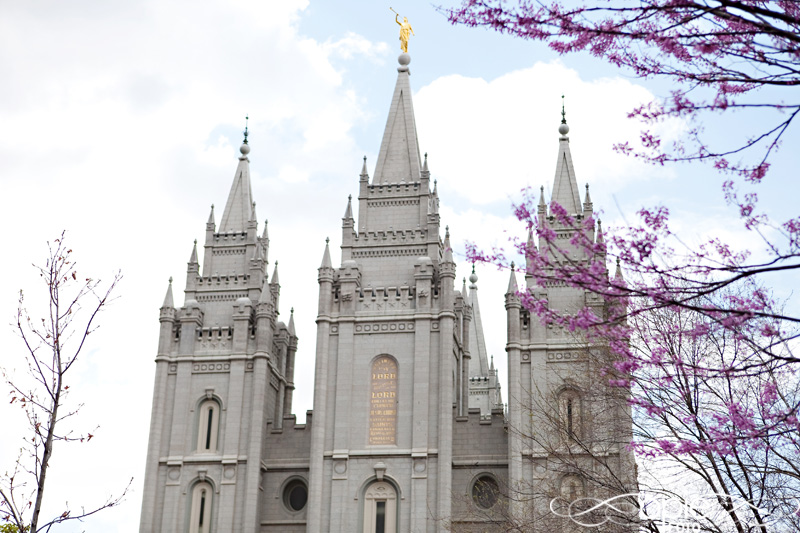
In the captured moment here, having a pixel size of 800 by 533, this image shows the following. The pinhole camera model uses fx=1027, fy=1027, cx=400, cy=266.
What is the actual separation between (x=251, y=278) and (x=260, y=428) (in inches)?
307

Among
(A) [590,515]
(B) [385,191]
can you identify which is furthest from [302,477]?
(A) [590,515]

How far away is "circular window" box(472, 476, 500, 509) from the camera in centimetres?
4144

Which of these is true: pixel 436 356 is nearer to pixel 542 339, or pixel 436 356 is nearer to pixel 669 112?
pixel 542 339

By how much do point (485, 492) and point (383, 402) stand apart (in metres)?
5.53

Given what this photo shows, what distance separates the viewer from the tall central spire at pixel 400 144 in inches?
1882

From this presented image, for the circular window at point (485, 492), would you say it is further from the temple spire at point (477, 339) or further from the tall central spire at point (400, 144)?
the temple spire at point (477, 339)

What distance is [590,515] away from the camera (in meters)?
21.6

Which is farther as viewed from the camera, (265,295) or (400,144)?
(400,144)

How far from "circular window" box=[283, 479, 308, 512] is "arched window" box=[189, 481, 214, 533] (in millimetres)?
3200

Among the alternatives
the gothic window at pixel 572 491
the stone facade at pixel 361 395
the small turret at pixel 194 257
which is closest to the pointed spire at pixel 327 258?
the stone facade at pixel 361 395

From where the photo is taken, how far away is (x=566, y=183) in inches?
1843

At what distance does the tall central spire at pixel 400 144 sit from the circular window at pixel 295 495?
1416cm

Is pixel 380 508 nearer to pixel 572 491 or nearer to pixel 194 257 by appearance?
pixel 194 257

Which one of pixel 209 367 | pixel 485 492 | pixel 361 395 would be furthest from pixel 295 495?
pixel 485 492
